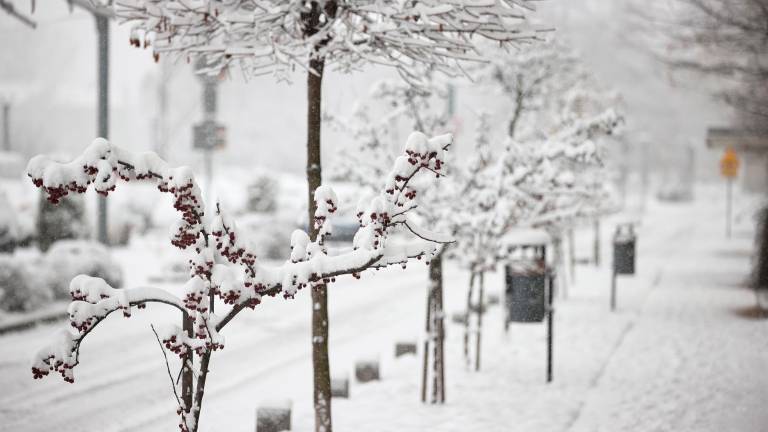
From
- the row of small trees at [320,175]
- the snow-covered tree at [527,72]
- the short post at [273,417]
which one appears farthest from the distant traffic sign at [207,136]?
the short post at [273,417]

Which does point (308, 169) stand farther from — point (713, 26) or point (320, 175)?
point (713, 26)

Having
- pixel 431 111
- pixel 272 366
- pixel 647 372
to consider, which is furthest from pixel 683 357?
pixel 272 366

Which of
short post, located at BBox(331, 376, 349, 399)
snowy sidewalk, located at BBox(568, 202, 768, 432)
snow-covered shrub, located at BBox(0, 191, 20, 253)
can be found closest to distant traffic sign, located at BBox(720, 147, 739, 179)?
snowy sidewalk, located at BBox(568, 202, 768, 432)

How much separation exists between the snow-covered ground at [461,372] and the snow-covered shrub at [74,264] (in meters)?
1.28

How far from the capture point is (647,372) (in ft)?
28.3

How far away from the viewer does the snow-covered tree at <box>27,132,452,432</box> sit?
138 inches

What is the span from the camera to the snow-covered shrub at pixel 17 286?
12.1 metres

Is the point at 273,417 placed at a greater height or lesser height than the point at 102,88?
lesser

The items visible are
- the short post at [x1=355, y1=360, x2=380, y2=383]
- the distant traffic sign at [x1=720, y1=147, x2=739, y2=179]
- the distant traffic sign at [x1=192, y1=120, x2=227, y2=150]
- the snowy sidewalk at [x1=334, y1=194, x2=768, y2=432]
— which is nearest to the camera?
the snowy sidewalk at [x1=334, y1=194, x2=768, y2=432]

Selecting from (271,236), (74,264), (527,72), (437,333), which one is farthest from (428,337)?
(271,236)

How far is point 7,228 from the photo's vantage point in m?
16.1

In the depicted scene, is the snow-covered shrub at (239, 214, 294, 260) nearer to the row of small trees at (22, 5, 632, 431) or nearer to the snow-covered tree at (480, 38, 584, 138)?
the snow-covered tree at (480, 38, 584, 138)

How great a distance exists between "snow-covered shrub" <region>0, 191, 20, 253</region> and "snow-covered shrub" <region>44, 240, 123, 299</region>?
2.80 m

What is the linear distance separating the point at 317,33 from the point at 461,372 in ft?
16.8
